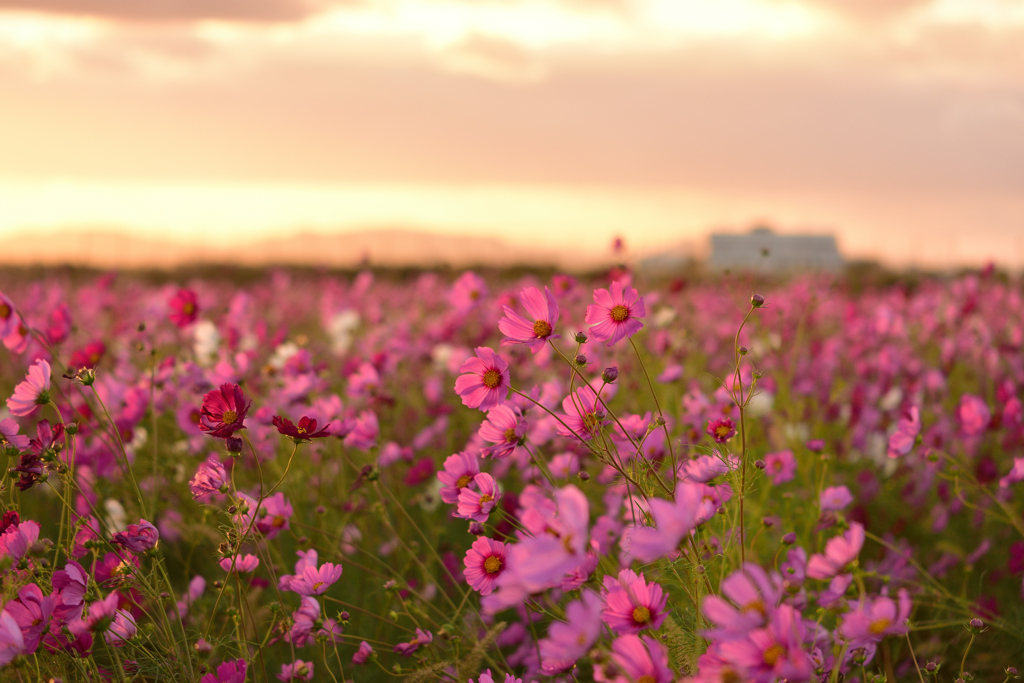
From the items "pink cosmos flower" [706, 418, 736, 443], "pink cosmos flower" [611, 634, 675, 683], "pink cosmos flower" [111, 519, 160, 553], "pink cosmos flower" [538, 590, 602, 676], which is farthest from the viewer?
"pink cosmos flower" [706, 418, 736, 443]

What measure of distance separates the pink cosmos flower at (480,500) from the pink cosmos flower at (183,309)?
6.06ft

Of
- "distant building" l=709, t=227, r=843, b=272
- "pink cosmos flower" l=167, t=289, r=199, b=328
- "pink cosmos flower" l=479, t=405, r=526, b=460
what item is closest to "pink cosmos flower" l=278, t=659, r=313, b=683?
"pink cosmos flower" l=479, t=405, r=526, b=460

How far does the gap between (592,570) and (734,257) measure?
73.6 ft

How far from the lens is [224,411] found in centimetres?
135

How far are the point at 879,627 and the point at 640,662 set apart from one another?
29cm

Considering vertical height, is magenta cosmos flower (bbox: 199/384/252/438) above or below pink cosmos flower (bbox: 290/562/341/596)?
above

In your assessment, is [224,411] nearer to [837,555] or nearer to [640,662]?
[640,662]

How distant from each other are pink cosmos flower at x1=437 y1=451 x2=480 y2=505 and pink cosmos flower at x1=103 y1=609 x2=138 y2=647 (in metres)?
0.56

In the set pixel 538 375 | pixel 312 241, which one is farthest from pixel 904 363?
pixel 312 241

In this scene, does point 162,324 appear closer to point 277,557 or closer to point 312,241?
point 277,557

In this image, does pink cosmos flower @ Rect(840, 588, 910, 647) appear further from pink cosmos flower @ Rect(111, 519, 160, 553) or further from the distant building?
the distant building

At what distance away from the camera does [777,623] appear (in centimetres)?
85

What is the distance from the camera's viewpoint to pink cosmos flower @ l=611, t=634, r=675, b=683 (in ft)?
3.03

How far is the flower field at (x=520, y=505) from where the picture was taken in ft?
3.82
